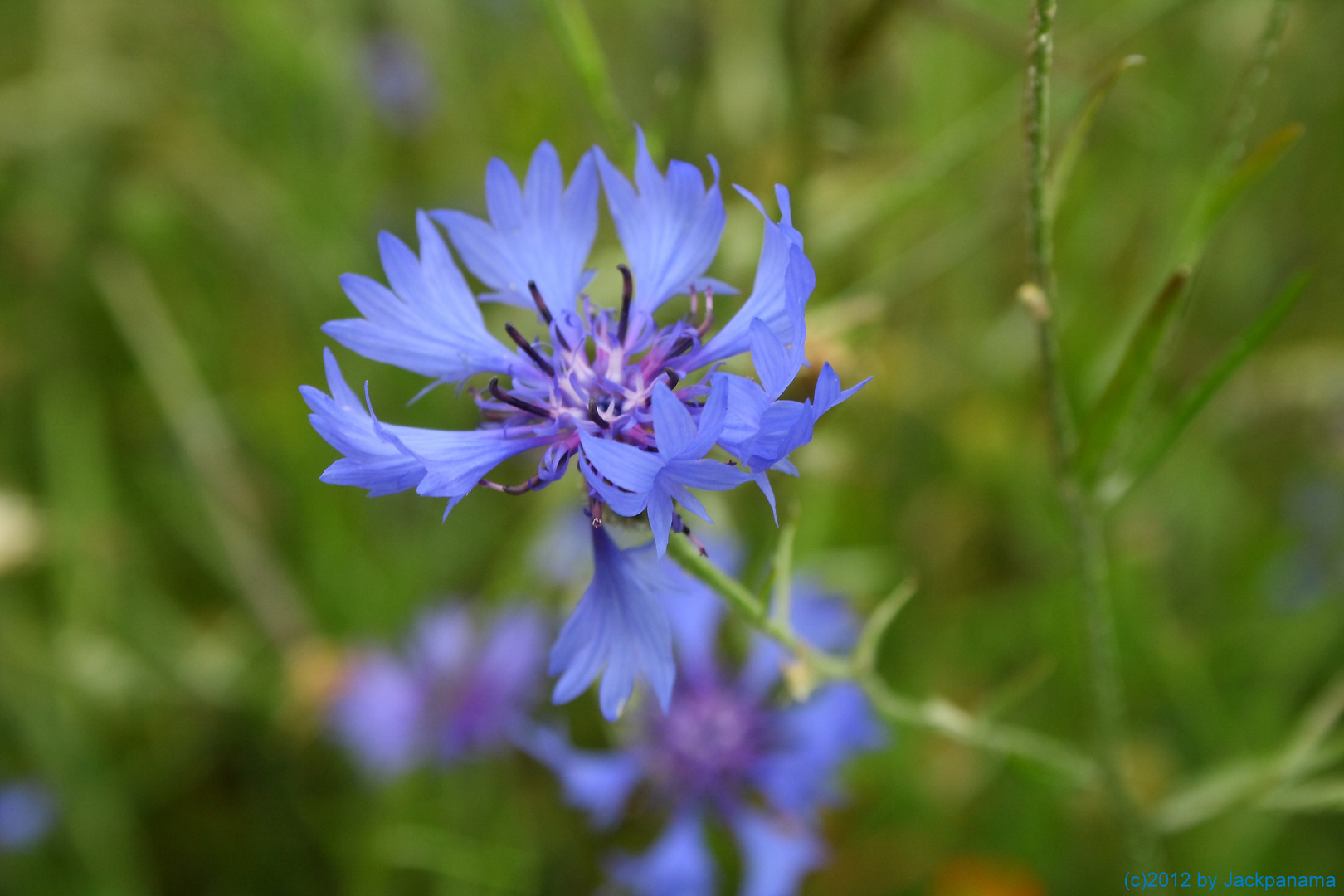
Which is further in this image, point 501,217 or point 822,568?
point 822,568

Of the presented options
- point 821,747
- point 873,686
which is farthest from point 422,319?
point 821,747

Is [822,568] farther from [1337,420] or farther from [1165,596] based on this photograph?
[1337,420]

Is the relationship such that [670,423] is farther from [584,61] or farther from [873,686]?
[584,61]

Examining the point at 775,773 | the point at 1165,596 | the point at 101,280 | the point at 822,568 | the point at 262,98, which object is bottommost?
the point at 775,773

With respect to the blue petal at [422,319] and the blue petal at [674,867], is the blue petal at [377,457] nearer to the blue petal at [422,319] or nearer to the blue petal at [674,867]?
the blue petal at [422,319]

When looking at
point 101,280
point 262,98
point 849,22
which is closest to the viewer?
point 849,22

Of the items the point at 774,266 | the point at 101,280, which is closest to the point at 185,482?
the point at 101,280
